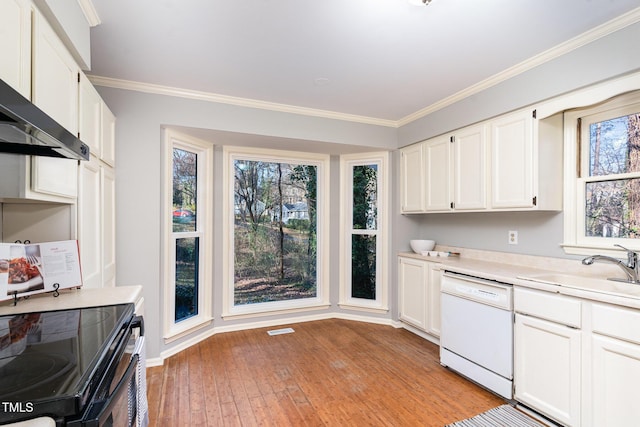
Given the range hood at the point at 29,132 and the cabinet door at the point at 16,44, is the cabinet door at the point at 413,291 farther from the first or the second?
the cabinet door at the point at 16,44

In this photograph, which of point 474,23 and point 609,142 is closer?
point 474,23

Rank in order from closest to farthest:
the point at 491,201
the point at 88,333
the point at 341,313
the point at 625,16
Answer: the point at 88,333
the point at 625,16
the point at 491,201
the point at 341,313

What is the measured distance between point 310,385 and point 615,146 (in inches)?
114

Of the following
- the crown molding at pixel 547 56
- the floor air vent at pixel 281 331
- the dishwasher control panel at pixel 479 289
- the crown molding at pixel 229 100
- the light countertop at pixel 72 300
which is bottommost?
the floor air vent at pixel 281 331

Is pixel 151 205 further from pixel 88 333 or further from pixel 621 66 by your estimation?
pixel 621 66

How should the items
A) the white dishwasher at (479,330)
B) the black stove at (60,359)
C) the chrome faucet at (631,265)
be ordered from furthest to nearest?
the white dishwasher at (479,330) < the chrome faucet at (631,265) < the black stove at (60,359)

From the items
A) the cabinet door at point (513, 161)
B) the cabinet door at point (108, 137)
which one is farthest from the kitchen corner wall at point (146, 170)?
the cabinet door at point (513, 161)

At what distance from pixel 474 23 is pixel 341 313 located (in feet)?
11.4

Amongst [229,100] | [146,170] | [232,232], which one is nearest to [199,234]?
[232,232]

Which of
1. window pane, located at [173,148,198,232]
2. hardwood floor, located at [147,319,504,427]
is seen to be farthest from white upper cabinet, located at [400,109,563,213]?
window pane, located at [173,148,198,232]

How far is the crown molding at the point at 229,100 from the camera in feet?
9.07

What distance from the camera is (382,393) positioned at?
8.04 ft

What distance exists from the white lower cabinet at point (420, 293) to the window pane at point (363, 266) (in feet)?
1.29

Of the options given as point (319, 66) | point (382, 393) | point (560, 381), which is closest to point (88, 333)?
point (382, 393)
